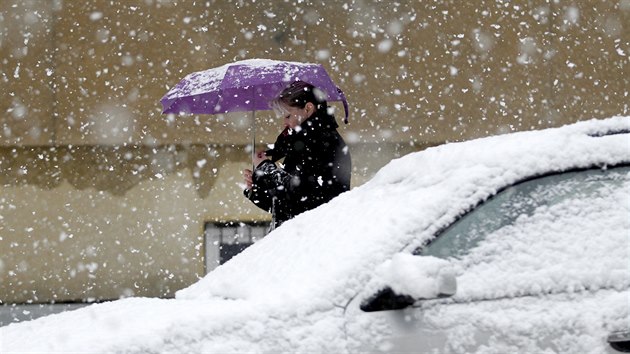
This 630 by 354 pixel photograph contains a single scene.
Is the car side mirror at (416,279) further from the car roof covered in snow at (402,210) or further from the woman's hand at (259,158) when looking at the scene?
the woman's hand at (259,158)

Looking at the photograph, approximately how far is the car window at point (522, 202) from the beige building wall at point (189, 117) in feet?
23.3

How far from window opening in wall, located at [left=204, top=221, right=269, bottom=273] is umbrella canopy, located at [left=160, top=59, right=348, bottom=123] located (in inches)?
152

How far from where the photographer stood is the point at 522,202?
12.0 ft

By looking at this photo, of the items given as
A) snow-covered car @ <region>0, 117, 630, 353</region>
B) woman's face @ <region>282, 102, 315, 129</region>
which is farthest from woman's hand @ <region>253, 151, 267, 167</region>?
snow-covered car @ <region>0, 117, 630, 353</region>

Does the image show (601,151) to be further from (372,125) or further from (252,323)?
(372,125)

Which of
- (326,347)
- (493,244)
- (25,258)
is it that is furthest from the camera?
(25,258)

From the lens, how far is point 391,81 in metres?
10.8

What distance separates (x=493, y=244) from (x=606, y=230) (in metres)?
0.39

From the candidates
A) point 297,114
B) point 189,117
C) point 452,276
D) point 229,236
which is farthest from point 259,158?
point 229,236

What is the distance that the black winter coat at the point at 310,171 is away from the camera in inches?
221

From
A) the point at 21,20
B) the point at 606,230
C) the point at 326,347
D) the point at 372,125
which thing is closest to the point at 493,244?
the point at 606,230

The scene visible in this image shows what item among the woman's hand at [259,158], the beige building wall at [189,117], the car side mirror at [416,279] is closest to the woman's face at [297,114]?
the woman's hand at [259,158]

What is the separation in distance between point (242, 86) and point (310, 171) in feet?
3.37

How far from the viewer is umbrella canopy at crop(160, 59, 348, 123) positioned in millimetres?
6453
